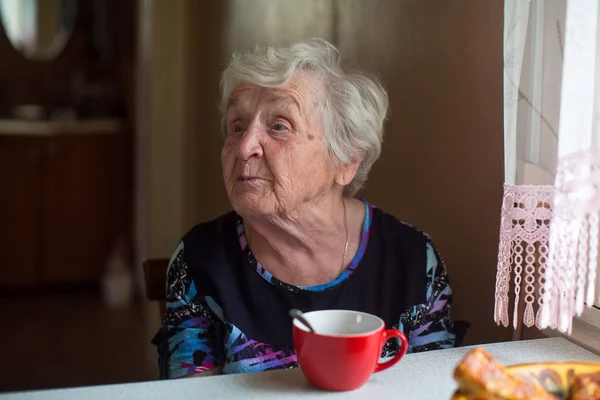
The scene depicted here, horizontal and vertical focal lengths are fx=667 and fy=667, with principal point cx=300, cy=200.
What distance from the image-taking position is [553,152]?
35.5 inches

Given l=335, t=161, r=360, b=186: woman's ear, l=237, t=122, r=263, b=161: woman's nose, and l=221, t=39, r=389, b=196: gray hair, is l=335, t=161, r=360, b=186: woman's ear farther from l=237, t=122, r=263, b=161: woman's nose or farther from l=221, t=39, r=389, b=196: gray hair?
l=237, t=122, r=263, b=161: woman's nose

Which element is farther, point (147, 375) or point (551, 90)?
point (147, 375)

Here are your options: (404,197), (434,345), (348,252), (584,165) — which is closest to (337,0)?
(404,197)

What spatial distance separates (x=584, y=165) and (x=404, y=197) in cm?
97

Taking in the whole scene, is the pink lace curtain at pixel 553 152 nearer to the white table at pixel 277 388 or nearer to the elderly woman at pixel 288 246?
the white table at pixel 277 388

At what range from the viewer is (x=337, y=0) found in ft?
6.98

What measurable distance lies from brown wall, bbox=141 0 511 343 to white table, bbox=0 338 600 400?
0.56 m

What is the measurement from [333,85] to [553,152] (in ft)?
1.84

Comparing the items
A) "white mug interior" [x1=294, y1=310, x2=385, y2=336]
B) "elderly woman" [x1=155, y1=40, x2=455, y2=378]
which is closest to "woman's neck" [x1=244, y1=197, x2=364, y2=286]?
"elderly woman" [x1=155, y1=40, x2=455, y2=378]

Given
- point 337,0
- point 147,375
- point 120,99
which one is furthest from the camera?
point 120,99

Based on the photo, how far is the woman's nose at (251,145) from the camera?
1.26 m

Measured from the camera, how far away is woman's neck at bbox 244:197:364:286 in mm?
1333

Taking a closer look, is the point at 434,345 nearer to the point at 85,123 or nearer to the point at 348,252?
the point at 348,252

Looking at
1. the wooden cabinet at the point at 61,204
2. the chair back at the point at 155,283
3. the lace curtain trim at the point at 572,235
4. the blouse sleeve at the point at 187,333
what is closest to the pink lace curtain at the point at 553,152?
the lace curtain trim at the point at 572,235
